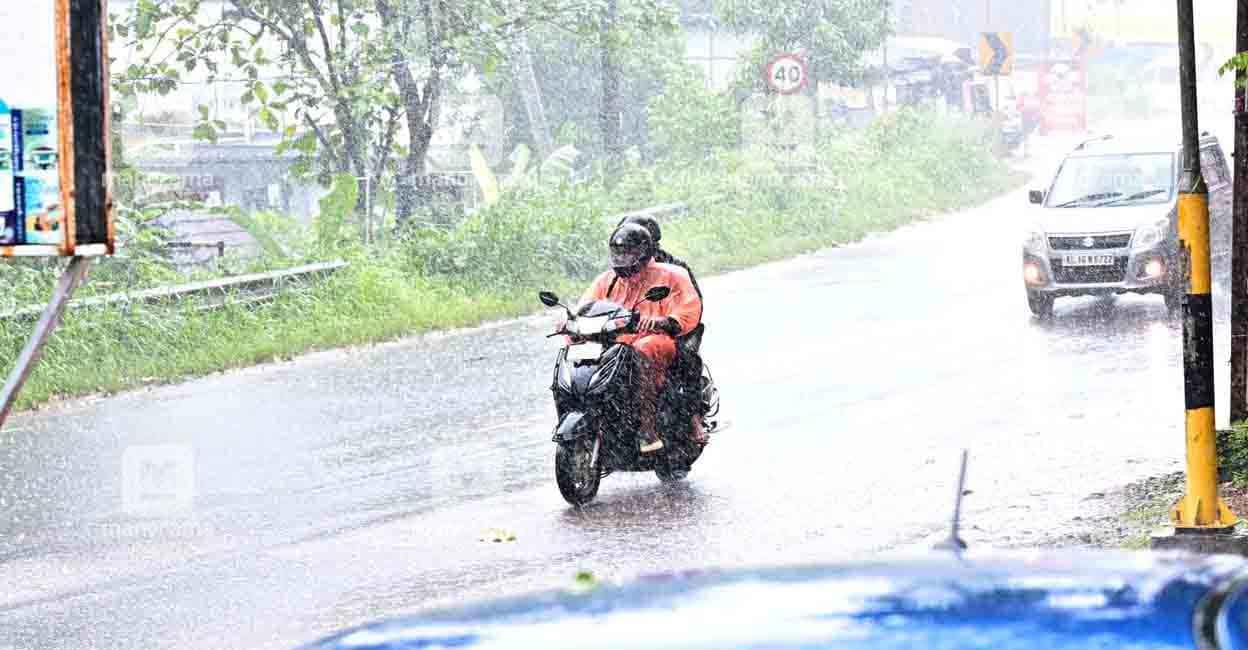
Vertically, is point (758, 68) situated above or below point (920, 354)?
above

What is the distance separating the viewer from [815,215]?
105 ft

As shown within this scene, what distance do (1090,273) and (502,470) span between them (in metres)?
9.24

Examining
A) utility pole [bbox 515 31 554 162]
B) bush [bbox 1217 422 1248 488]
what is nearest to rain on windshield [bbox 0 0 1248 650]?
utility pole [bbox 515 31 554 162]

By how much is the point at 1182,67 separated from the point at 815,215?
23249 millimetres

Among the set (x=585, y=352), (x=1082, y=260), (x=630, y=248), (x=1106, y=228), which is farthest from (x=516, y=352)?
(x=585, y=352)

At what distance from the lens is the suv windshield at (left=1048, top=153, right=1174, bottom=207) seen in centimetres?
2078

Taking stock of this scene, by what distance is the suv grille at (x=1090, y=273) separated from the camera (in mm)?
19875

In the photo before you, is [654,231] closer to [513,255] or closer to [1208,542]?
[1208,542]

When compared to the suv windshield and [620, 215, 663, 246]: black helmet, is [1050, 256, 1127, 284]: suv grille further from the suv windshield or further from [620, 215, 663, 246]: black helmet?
[620, 215, 663, 246]: black helmet

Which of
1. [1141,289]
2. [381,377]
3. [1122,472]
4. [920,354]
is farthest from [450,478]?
[1141,289]

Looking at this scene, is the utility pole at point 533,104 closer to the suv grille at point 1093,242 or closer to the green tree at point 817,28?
the green tree at point 817,28

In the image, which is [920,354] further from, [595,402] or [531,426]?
[595,402]

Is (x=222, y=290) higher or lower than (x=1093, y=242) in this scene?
lower

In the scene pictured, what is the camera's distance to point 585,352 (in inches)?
432
